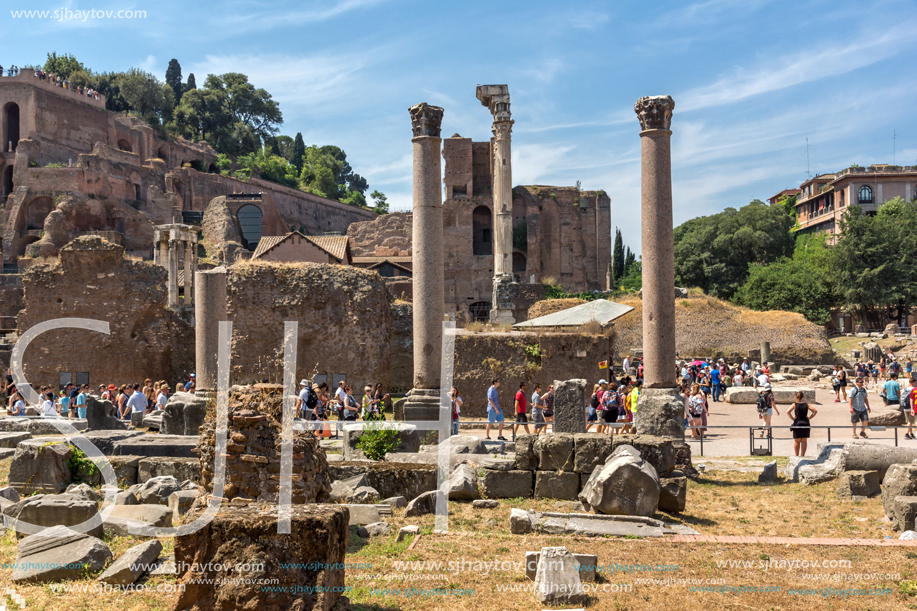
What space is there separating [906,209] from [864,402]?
165ft

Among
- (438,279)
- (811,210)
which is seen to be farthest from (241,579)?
(811,210)

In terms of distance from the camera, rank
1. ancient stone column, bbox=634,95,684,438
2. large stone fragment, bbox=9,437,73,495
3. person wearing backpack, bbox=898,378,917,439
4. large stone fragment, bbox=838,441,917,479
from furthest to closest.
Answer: person wearing backpack, bbox=898,378,917,439
ancient stone column, bbox=634,95,684,438
large stone fragment, bbox=838,441,917,479
large stone fragment, bbox=9,437,73,495

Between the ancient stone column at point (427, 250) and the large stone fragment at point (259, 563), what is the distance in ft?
26.7

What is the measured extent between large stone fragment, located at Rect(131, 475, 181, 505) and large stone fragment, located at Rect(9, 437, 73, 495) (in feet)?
4.26

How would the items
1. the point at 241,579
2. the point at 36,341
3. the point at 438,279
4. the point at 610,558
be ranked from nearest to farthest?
1. the point at 241,579
2. the point at 610,558
3. the point at 438,279
4. the point at 36,341

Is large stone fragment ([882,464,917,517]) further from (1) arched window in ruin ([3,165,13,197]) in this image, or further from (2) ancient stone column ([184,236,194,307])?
(1) arched window in ruin ([3,165,13,197])

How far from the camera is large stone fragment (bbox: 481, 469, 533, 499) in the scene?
9609 millimetres

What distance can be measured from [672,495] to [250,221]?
5108cm

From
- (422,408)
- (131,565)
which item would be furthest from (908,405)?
(131,565)

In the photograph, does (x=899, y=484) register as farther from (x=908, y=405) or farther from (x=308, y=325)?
(x=308, y=325)

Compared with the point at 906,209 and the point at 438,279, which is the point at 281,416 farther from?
the point at 906,209

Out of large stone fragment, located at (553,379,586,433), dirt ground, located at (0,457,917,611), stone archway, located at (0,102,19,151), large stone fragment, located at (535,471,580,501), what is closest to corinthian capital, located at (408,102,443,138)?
large stone fragment, located at (553,379,586,433)

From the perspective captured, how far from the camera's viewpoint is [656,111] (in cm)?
1161

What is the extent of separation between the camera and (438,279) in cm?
1337
